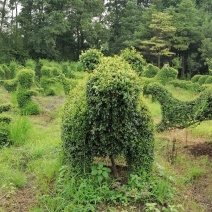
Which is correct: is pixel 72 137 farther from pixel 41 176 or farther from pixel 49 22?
pixel 49 22

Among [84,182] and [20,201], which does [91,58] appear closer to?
[84,182]

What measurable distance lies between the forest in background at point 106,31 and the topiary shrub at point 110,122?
690 inches

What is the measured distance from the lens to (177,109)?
6238 mm

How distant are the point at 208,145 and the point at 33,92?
4540mm

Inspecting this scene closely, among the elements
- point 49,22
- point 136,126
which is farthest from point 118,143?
point 49,22

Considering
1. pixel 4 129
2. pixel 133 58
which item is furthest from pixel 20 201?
pixel 133 58

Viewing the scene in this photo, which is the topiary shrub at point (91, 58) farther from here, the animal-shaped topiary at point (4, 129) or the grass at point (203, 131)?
the grass at point (203, 131)

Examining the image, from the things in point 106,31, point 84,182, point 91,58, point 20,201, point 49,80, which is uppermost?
point 106,31

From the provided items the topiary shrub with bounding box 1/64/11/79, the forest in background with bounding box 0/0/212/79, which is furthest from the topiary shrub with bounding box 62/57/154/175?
the forest in background with bounding box 0/0/212/79

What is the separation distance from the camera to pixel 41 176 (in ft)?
14.3

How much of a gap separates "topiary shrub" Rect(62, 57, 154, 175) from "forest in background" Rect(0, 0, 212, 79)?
17.5 metres

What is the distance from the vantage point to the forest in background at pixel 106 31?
2252 cm

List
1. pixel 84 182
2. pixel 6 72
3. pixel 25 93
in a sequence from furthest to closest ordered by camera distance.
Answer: pixel 6 72
pixel 25 93
pixel 84 182

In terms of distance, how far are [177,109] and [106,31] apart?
20.7 m
